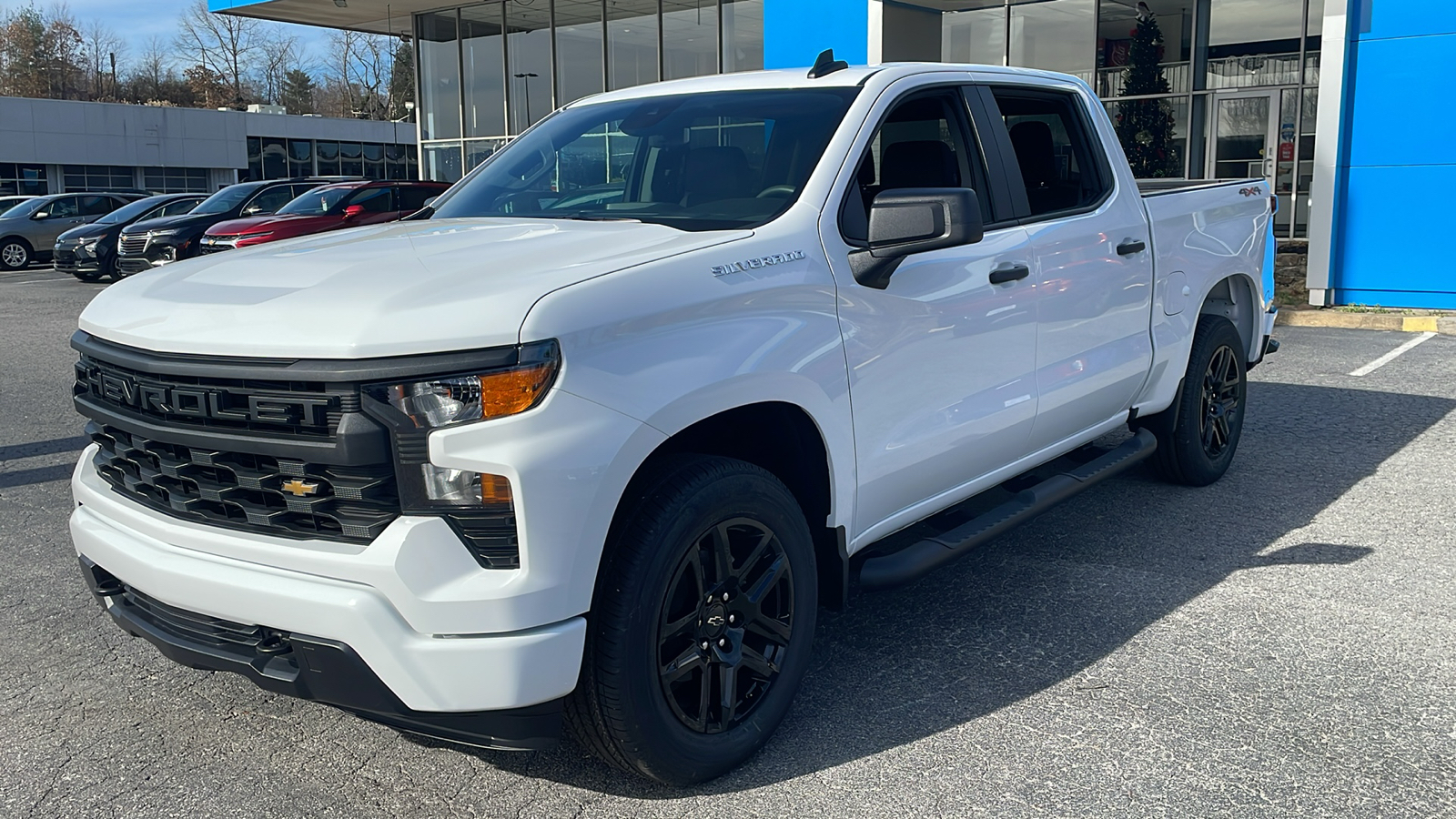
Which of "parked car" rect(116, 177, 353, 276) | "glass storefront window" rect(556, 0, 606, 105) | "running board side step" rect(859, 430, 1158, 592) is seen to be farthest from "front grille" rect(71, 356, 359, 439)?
"glass storefront window" rect(556, 0, 606, 105)

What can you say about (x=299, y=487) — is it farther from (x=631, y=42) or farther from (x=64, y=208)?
(x=64, y=208)

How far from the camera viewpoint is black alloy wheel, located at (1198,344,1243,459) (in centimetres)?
604

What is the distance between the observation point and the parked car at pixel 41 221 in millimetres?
25812

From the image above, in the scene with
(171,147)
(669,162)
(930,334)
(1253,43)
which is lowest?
(930,334)

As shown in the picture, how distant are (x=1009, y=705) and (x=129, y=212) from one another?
80.4 ft

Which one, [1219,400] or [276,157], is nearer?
[1219,400]

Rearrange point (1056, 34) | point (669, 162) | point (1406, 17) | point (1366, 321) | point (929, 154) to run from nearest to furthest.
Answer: point (669, 162)
point (929, 154)
point (1366, 321)
point (1406, 17)
point (1056, 34)

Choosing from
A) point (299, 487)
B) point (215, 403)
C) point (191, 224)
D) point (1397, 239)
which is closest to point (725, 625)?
point (299, 487)

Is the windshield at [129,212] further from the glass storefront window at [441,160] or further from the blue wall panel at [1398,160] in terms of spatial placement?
the blue wall panel at [1398,160]

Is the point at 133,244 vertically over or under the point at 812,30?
under

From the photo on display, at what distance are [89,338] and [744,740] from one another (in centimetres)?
207

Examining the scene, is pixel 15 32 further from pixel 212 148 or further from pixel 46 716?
pixel 46 716

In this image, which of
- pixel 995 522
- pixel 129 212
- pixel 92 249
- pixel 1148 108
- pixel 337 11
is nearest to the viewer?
pixel 995 522

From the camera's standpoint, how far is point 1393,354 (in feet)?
35.6
